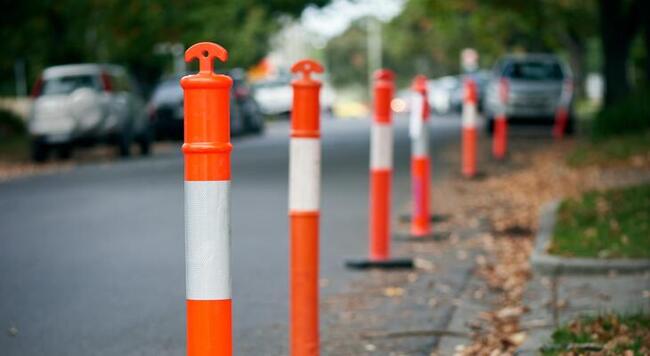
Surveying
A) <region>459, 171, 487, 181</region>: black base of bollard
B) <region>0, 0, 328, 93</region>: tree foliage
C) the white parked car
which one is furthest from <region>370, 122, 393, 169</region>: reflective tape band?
the white parked car

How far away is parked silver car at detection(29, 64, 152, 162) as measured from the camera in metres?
22.9

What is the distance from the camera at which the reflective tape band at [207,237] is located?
153 inches

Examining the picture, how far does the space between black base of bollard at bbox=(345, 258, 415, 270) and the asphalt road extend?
0.11 metres

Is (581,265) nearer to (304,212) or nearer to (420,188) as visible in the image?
(420,188)

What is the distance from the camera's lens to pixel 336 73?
368 ft

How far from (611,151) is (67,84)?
1029cm

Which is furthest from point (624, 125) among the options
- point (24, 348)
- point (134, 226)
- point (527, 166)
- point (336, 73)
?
point (336, 73)

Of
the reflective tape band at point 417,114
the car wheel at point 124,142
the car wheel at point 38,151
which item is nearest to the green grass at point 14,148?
the car wheel at point 38,151

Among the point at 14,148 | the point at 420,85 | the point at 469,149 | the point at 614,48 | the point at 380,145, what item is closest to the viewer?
the point at 380,145

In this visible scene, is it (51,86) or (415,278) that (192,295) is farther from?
(51,86)

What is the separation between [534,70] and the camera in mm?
30031

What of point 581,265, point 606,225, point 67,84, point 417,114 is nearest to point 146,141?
point 67,84

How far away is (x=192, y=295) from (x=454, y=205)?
9.47 meters

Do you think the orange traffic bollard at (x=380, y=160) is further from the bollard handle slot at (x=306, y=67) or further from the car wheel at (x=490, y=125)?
the car wheel at (x=490, y=125)
